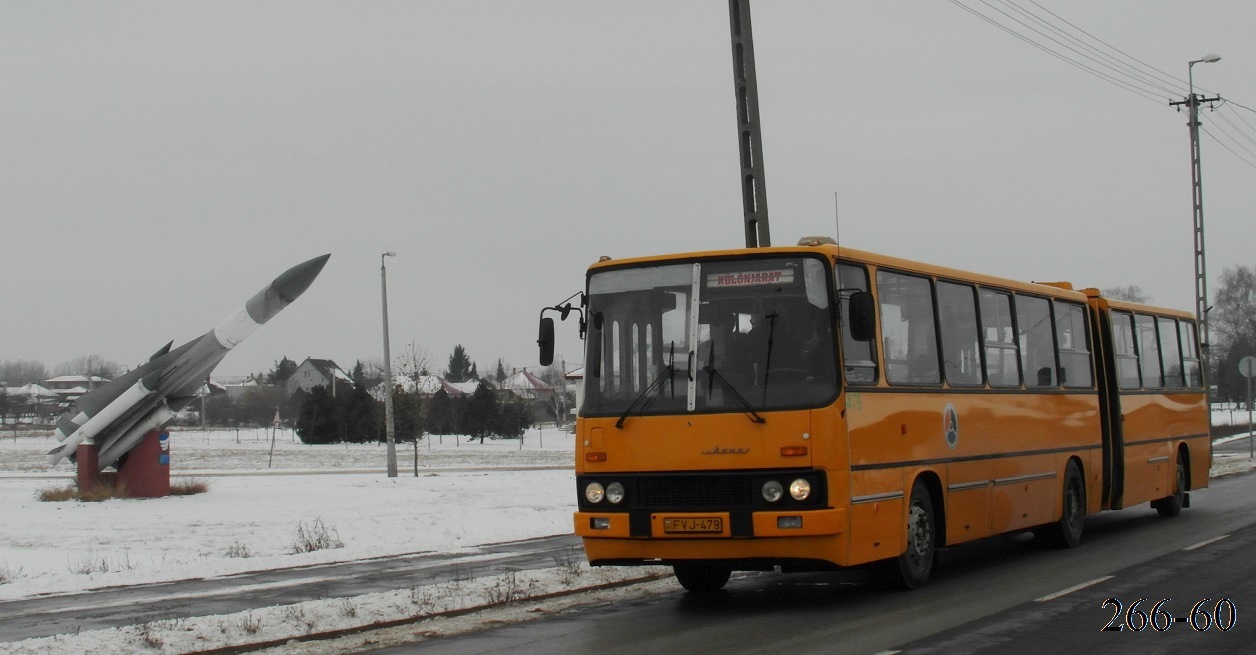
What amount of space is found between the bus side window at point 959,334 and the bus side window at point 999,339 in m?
0.27

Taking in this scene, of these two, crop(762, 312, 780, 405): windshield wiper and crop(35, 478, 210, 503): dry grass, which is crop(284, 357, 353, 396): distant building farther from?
crop(762, 312, 780, 405): windshield wiper

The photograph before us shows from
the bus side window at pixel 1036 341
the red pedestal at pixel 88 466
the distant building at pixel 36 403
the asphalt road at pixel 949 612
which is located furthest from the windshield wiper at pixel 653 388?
the distant building at pixel 36 403

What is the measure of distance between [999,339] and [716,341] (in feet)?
14.5

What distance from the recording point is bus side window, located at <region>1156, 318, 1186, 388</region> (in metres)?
19.1

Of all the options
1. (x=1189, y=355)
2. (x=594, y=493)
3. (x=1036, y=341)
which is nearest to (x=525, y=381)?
(x=1189, y=355)

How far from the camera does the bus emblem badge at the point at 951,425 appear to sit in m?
12.2

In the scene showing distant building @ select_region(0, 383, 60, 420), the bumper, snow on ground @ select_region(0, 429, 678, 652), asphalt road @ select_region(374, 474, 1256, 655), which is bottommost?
asphalt road @ select_region(374, 474, 1256, 655)

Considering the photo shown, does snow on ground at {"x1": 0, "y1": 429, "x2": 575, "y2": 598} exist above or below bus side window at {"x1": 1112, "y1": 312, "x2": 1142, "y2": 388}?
below

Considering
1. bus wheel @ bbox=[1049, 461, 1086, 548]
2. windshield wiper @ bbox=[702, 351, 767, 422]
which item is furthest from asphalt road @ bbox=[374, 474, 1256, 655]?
windshield wiper @ bbox=[702, 351, 767, 422]

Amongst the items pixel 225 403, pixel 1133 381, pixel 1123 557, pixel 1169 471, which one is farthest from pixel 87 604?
pixel 225 403

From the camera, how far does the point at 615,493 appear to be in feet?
35.2

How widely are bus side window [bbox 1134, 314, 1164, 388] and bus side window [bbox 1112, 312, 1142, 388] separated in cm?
25

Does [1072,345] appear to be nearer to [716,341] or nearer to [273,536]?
[716,341]

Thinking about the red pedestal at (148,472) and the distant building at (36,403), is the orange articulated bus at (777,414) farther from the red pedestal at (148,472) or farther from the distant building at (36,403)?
the distant building at (36,403)
